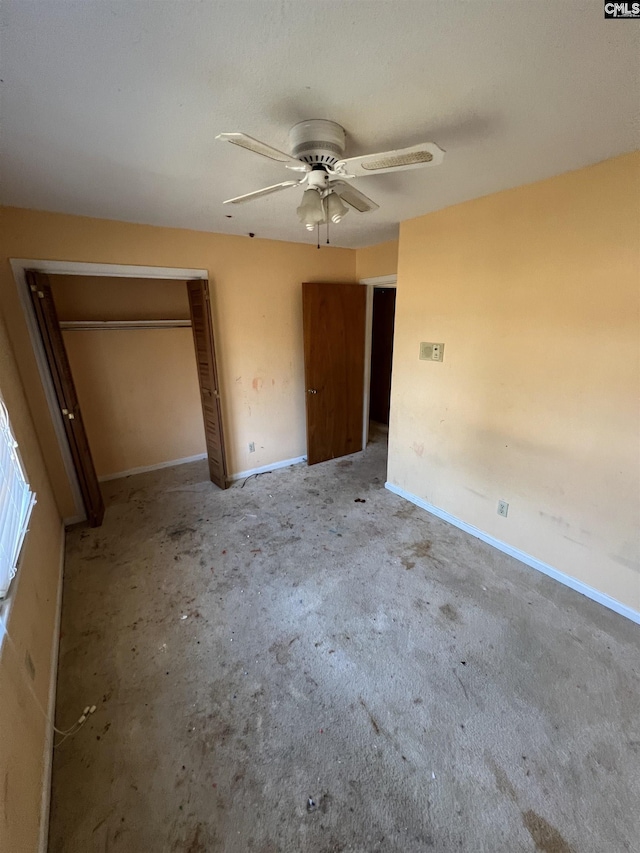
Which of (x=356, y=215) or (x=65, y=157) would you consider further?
(x=356, y=215)

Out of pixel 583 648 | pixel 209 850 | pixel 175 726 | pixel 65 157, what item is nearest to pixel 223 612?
pixel 175 726

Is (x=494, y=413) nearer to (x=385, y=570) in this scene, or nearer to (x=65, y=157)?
(x=385, y=570)

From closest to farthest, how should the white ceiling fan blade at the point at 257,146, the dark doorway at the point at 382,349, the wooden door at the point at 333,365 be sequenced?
the white ceiling fan blade at the point at 257,146 < the wooden door at the point at 333,365 < the dark doorway at the point at 382,349

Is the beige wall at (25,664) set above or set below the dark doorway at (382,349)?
below

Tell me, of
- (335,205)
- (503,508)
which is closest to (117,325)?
(335,205)

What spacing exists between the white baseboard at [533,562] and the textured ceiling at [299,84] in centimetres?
235

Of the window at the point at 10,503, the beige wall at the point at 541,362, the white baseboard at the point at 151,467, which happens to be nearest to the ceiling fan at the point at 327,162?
the beige wall at the point at 541,362

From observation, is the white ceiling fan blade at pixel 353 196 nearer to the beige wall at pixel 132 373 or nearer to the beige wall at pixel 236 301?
the beige wall at pixel 236 301

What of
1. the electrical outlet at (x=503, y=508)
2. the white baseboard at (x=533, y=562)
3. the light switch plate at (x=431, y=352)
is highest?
the light switch plate at (x=431, y=352)

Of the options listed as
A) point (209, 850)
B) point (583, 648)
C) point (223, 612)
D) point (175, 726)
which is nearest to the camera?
point (209, 850)

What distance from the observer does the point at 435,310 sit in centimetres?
270

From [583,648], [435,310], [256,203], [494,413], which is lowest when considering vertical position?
[583,648]

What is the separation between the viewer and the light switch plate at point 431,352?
2.72 m

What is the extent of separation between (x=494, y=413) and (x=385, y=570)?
134 centimetres
